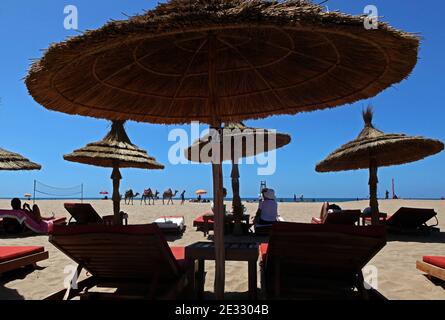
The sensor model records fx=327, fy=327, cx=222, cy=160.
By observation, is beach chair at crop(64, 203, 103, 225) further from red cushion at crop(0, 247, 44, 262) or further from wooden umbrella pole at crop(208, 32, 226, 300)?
wooden umbrella pole at crop(208, 32, 226, 300)

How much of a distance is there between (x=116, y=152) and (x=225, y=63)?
5.37m

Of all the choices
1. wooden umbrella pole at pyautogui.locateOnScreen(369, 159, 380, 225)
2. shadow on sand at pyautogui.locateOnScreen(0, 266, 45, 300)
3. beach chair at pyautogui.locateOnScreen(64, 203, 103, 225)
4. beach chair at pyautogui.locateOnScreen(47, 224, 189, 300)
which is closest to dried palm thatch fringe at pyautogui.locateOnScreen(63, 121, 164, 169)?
beach chair at pyautogui.locateOnScreen(64, 203, 103, 225)

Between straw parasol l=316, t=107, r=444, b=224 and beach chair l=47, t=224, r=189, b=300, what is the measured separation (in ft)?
19.6

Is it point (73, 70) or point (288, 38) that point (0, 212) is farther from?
point (288, 38)

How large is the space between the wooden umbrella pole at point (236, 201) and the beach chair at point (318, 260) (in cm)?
521

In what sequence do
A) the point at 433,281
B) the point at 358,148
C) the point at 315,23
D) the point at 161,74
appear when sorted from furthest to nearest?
the point at 358,148 < the point at 433,281 < the point at 161,74 < the point at 315,23

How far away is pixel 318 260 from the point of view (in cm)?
303

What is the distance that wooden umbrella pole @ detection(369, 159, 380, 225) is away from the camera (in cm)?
800

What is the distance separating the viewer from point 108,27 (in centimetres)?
197

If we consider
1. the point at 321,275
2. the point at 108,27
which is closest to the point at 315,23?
the point at 108,27

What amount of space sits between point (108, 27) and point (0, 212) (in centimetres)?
896

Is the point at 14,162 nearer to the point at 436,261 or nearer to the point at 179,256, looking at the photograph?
the point at 179,256

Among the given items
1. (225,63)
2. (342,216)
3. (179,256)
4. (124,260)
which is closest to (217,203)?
(124,260)

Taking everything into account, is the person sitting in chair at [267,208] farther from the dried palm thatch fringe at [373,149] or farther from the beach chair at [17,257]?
the beach chair at [17,257]
